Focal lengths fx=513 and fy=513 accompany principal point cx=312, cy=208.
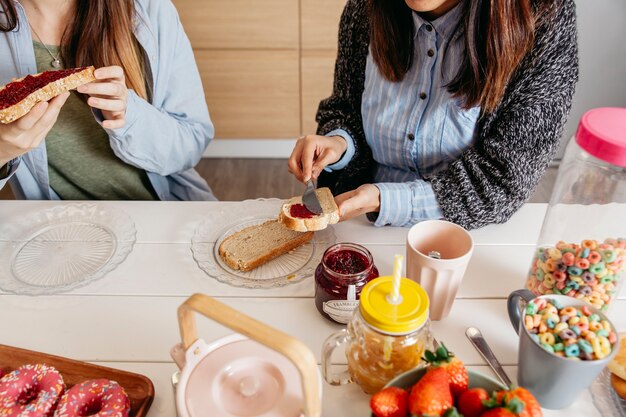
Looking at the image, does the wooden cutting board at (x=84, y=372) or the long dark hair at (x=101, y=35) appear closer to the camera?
the wooden cutting board at (x=84, y=372)

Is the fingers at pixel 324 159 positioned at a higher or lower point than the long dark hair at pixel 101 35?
lower

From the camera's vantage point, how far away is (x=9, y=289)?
101cm

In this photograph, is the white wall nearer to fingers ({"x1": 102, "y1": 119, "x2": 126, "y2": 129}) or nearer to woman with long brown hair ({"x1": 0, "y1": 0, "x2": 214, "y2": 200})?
woman with long brown hair ({"x1": 0, "y1": 0, "x2": 214, "y2": 200})

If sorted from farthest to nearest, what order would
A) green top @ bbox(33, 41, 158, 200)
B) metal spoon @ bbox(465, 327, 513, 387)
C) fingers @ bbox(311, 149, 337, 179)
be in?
green top @ bbox(33, 41, 158, 200) < fingers @ bbox(311, 149, 337, 179) < metal spoon @ bbox(465, 327, 513, 387)

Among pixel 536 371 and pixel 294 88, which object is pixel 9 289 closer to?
pixel 536 371

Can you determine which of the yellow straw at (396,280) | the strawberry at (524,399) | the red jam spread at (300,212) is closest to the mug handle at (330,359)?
the yellow straw at (396,280)

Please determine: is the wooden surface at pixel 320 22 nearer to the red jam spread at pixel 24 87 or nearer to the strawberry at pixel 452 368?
the red jam spread at pixel 24 87

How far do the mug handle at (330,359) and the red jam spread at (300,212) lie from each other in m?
0.35

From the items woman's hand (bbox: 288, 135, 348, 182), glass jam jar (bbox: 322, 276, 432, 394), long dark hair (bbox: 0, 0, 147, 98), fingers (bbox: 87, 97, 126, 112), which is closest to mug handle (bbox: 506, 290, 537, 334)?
glass jam jar (bbox: 322, 276, 432, 394)

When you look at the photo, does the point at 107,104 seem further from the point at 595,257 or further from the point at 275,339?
the point at 595,257

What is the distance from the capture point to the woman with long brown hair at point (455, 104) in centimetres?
110

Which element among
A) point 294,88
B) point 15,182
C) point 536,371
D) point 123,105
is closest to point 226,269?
point 123,105

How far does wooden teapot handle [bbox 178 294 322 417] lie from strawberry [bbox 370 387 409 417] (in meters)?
0.07

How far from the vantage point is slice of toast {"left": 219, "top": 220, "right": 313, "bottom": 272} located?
105cm
